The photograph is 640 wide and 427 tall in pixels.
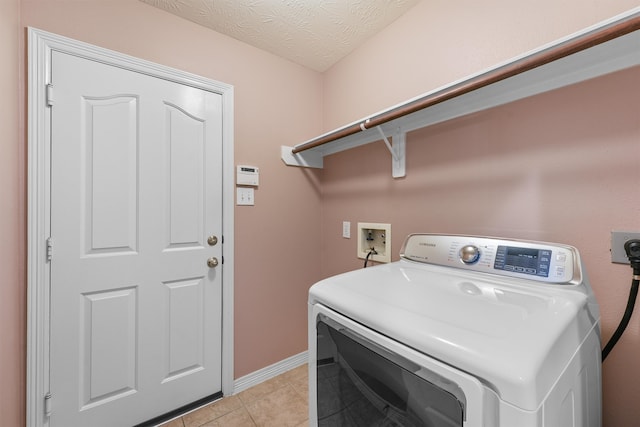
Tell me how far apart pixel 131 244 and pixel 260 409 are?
4.03 feet

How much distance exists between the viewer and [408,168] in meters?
1.52

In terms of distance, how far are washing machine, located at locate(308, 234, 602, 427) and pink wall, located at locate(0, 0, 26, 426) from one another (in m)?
1.26

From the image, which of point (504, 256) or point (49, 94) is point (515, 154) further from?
point (49, 94)

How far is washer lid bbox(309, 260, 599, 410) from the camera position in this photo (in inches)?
19.3

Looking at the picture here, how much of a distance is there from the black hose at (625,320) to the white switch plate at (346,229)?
130 centimetres

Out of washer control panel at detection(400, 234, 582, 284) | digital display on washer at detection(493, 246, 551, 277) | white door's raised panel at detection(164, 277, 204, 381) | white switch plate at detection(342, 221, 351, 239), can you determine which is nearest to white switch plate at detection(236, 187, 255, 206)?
white door's raised panel at detection(164, 277, 204, 381)

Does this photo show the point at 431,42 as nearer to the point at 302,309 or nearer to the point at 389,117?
the point at 389,117

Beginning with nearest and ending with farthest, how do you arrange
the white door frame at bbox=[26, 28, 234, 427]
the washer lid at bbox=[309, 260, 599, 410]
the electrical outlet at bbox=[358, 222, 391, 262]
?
the washer lid at bbox=[309, 260, 599, 410] → the white door frame at bbox=[26, 28, 234, 427] → the electrical outlet at bbox=[358, 222, 391, 262]

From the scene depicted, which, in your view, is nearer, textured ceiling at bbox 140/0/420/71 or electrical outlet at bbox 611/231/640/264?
electrical outlet at bbox 611/231/640/264

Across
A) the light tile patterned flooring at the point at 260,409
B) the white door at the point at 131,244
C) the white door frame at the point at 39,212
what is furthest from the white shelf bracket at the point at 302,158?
the light tile patterned flooring at the point at 260,409

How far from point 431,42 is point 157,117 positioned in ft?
5.10

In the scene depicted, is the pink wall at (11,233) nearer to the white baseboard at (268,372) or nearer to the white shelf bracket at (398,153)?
the white baseboard at (268,372)

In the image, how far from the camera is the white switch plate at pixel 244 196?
176 cm

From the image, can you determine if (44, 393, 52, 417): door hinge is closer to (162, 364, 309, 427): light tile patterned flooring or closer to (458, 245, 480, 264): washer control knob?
(162, 364, 309, 427): light tile patterned flooring
